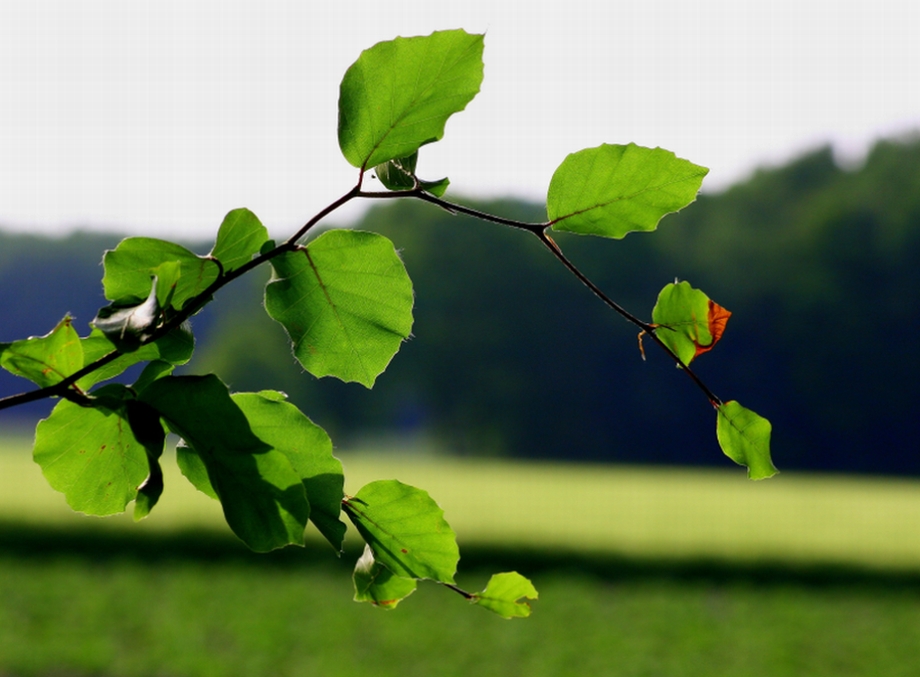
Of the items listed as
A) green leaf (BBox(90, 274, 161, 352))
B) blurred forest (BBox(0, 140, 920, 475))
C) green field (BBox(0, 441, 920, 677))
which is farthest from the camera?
blurred forest (BBox(0, 140, 920, 475))

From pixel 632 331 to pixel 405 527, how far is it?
1316cm

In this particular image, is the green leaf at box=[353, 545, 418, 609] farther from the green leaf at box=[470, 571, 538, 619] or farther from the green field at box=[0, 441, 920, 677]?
the green field at box=[0, 441, 920, 677]

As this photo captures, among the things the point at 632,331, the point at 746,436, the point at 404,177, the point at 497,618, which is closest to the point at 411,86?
the point at 404,177

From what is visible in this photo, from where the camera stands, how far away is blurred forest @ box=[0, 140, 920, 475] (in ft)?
43.8

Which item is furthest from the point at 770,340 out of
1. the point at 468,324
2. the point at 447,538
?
the point at 447,538

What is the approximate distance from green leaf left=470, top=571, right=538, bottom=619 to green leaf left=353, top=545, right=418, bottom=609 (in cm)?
2

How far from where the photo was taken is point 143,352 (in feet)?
0.69

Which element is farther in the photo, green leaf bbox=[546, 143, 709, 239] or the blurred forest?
the blurred forest

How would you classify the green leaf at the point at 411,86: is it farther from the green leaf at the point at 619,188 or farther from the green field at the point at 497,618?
the green field at the point at 497,618

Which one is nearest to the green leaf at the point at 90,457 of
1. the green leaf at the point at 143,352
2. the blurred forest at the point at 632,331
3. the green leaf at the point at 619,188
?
the green leaf at the point at 143,352

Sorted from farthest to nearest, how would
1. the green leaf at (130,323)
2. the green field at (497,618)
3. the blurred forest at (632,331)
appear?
the blurred forest at (632,331) < the green field at (497,618) < the green leaf at (130,323)

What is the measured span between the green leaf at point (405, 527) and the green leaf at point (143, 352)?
61 millimetres

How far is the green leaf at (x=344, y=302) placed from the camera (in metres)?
0.22

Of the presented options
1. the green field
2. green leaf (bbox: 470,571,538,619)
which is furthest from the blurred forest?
green leaf (bbox: 470,571,538,619)
